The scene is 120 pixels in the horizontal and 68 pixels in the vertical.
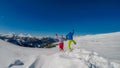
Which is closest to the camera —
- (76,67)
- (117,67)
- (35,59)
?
(76,67)

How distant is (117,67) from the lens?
27.7 feet

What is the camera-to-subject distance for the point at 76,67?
7.81 meters

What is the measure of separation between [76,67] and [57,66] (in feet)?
3.19

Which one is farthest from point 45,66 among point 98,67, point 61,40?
point 61,40

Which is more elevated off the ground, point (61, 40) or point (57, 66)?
point (61, 40)

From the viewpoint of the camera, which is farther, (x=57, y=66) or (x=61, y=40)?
(x=61, y=40)

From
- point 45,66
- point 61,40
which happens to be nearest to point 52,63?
point 45,66

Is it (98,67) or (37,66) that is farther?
(37,66)

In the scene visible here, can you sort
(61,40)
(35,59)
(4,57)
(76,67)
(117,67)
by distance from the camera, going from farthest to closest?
1. (61,40)
2. (4,57)
3. (35,59)
4. (117,67)
5. (76,67)

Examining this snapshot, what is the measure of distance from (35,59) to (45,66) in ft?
3.31

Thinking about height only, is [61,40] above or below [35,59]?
above

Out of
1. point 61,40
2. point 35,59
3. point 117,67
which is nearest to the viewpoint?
point 117,67

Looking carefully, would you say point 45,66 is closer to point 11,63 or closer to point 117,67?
point 11,63

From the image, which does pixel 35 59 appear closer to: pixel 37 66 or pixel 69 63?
pixel 37 66
